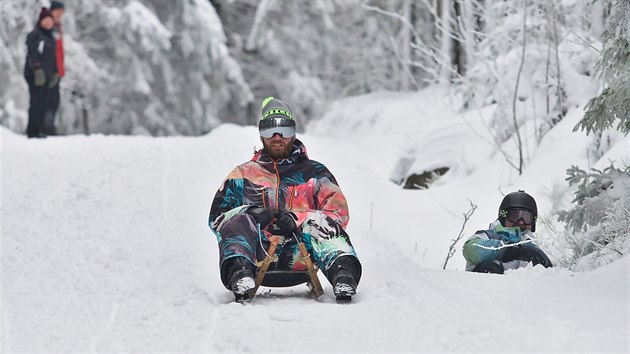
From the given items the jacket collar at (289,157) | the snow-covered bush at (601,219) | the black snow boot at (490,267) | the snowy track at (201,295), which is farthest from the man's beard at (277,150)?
the snow-covered bush at (601,219)

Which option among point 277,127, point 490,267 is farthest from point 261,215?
point 490,267

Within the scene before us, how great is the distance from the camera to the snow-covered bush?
17.9 ft

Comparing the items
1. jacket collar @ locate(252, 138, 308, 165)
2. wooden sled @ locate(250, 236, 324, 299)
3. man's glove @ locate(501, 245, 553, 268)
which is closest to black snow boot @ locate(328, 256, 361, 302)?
wooden sled @ locate(250, 236, 324, 299)

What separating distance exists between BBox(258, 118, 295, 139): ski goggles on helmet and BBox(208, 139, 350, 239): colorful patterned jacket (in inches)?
5.3

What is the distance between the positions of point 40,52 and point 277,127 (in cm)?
861

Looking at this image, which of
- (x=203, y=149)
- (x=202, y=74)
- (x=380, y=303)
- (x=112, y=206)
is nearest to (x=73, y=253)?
(x=112, y=206)

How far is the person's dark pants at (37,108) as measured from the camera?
45.3 feet

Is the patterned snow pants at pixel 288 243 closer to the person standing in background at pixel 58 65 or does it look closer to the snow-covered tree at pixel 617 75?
the snow-covered tree at pixel 617 75

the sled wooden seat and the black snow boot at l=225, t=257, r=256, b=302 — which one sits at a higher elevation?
the black snow boot at l=225, t=257, r=256, b=302

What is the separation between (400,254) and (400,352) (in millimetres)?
4434

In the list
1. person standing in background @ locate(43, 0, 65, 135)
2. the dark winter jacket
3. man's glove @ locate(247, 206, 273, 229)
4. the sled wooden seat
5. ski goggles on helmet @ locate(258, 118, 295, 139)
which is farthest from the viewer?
person standing in background @ locate(43, 0, 65, 135)

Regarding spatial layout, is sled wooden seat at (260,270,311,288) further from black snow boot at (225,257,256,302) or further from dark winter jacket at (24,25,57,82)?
dark winter jacket at (24,25,57,82)

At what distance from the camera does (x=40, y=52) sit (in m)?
13.7

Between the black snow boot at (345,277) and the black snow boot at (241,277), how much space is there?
0.43 m
